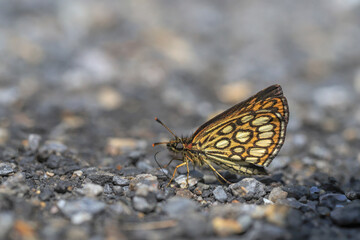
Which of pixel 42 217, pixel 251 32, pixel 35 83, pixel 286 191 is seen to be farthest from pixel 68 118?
pixel 251 32

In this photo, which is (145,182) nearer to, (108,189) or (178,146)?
(108,189)

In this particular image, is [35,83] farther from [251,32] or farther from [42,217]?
[251,32]

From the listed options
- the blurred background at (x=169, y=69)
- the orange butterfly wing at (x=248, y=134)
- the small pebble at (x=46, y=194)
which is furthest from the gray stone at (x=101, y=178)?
the orange butterfly wing at (x=248, y=134)

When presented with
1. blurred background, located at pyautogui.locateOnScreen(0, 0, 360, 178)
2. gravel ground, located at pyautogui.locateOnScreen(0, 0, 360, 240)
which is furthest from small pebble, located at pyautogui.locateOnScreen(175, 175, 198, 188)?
blurred background, located at pyautogui.locateOnScreen(0, 0, 360, 178)

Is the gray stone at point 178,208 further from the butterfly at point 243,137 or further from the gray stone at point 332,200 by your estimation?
the gray stone at point 332,200

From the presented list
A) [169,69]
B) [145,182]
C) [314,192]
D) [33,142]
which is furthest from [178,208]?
[169,69]

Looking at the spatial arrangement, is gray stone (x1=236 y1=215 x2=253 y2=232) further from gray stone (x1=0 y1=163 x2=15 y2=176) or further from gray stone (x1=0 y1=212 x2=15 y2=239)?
gray stone (x1=0 y1=163 x2=15 y2=176)
